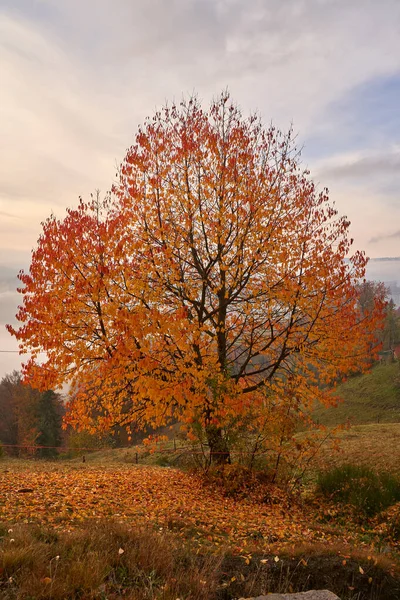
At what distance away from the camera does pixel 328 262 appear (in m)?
11.9

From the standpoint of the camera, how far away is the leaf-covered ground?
→ 277 inches

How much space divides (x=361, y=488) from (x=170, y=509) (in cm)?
605

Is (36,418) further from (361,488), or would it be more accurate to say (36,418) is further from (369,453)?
(361,488)

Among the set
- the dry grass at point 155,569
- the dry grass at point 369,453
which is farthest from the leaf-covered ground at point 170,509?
the dry grass at point 369,453

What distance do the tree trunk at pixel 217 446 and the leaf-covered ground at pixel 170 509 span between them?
881 millimetres

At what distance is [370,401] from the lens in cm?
4919

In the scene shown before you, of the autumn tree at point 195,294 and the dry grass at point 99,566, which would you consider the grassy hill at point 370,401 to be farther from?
the dry grass at point 99,566

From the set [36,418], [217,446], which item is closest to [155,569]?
[217,446]

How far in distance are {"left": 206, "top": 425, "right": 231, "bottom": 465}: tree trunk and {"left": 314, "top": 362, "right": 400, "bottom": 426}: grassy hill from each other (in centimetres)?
3289

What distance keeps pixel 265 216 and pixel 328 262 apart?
2.38 meters

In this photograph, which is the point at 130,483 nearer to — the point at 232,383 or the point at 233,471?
the point at 233,471

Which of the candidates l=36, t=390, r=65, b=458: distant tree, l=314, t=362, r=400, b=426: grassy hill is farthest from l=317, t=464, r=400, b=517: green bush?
l=36, t=390, r=65, b=458: distant tree

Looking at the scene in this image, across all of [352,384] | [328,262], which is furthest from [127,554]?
[352,384]

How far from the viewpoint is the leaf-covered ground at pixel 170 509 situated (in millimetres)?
7035
